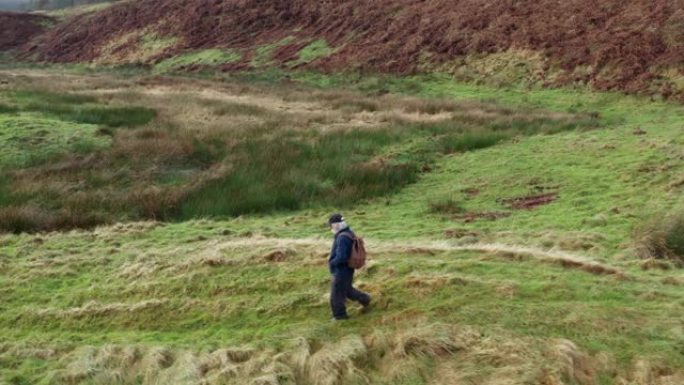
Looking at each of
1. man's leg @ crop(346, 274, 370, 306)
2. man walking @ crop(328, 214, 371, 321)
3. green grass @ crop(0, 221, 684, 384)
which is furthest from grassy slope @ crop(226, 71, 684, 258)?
man walking @ crop(328, 214, 371, 321)

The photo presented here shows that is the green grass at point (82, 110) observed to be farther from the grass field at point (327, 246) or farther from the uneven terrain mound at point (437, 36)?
the uneven terrain mound at point (437, 36)

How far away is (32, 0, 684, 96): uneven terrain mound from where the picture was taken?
3212 cm

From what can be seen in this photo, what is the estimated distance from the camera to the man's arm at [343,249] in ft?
26.4

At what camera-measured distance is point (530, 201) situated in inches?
602

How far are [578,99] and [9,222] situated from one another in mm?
25187

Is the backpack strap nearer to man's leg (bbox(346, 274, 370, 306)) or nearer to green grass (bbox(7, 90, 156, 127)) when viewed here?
man's leg (bbox(346, 274, 370, 306))

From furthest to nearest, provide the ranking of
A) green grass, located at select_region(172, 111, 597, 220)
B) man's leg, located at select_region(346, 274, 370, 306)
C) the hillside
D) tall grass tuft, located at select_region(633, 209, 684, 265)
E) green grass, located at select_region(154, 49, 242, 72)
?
green grass, located at select_region(154, 49, 242, 72)
green grass, located at select_region(172, 111, 597, 220)
tall grass tuft, located at select_region(633, 209, 684, 265)
man's leg, located at select_region(346, 274, 370, 306)
the hillside

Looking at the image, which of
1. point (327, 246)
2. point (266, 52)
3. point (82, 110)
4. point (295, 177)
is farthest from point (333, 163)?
point (266, 52)

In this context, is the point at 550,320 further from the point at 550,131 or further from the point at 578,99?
the point at 578,99

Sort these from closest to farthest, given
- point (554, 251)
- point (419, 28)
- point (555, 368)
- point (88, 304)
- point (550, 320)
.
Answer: point (555, 368)
point (550, 320)
point (88, 304)
point (554, 251)
point (419, 28)

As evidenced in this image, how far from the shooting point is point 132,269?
36.2 feet

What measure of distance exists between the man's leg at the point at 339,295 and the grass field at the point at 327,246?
0.54ft

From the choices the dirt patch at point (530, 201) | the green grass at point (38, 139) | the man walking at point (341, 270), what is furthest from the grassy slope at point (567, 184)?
the green grass at point (38, 139)

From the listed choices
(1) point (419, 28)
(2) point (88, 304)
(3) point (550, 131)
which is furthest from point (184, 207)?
(1) point (419, 28)
